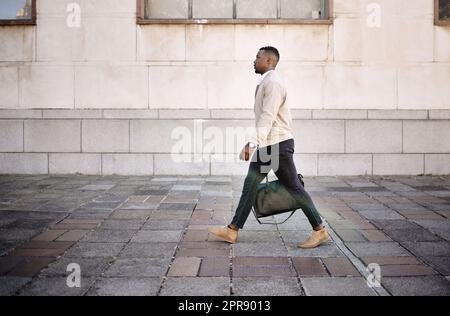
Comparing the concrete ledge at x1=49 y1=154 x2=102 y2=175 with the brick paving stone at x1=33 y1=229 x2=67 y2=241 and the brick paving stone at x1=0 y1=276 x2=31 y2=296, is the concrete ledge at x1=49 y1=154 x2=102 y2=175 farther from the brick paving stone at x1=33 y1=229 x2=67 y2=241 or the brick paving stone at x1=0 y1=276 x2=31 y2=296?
the brick paving stone at x1=0 y1=276 x2=31 y2=296

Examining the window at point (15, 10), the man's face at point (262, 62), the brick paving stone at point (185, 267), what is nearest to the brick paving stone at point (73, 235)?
the brick paving stone at point (185, 267)

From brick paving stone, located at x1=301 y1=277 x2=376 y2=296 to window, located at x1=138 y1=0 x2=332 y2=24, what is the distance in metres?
6.97

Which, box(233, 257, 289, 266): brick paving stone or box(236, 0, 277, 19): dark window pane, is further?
box(236, 0, 277, 19): dark window pane

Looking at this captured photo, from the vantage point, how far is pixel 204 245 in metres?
4.28

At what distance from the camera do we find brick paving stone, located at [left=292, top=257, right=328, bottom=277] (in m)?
3.44

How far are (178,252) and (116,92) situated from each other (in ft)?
19.0

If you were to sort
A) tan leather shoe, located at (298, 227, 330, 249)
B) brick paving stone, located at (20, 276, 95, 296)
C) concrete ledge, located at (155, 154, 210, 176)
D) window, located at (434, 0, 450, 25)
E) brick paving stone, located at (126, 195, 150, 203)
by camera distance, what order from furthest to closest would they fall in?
concrete ledge, located at (155, 154, 210, 176), window, located at (434, 0, 450, 25), brick paving stone, located at (126, 195, 150, 203), tan leather shoe, located at (298, 227, 330, 249), brick paving stone, located at (20, 276, 95, 296)

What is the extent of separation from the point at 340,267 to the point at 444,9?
24.8 feet

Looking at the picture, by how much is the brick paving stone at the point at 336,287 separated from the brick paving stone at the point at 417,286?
171 mm

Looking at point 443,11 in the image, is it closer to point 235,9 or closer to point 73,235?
point 235,9

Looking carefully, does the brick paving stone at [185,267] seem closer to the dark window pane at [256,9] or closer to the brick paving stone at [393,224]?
the brick paving stone at [393,224]

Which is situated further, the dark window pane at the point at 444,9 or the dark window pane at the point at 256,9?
the dark window pane at the point at 256,9

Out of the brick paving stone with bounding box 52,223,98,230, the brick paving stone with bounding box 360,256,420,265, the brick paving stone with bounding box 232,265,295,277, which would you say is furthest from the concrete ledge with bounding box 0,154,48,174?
the brick paving stone with bounding box 360,256,420,265

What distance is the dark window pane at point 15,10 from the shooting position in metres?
9.16
